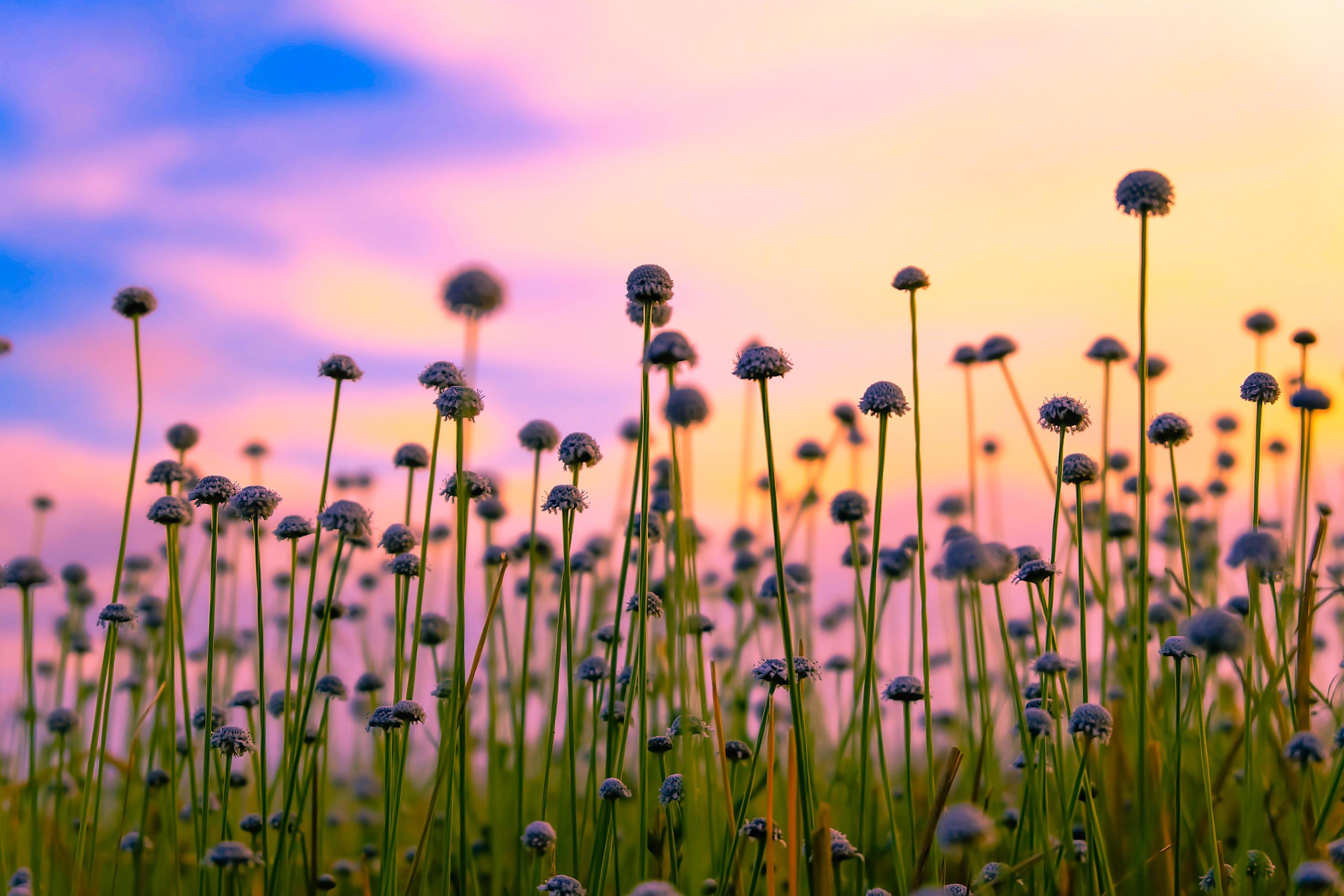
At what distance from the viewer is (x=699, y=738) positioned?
9.93ft

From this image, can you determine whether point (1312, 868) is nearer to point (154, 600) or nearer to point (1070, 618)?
point (1070, 618)

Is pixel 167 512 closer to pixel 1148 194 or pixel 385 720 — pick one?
pixel 385 720

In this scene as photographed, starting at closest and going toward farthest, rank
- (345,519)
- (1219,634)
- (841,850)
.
Answer: (1219,634) → (841,850) → (345,519)

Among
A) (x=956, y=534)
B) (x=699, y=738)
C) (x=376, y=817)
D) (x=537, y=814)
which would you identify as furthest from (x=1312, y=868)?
(x=376, y=817)

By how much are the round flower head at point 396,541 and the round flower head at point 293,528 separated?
0.78ft

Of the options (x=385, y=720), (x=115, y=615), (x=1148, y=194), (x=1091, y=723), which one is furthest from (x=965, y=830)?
(x=115, y=615)

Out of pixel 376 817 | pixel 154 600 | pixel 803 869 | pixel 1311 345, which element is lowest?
pixel 376 817

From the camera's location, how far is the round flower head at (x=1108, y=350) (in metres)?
3.88

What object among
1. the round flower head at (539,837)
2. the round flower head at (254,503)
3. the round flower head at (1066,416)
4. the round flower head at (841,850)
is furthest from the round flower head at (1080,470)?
the round flower head at (254,503)

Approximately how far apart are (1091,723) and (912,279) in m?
1.29

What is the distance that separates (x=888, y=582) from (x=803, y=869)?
1507 millimetres

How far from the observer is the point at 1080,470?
2996mm

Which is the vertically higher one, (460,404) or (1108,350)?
(1108,350)

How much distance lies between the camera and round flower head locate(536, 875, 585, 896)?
7.72 ft
